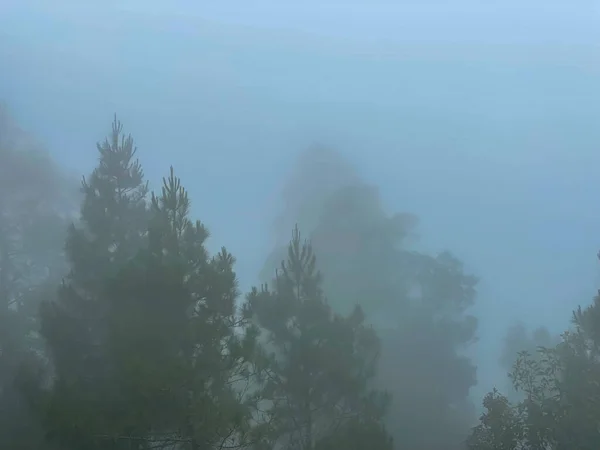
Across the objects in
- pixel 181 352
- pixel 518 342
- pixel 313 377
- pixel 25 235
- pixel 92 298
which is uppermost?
pixel 25 235

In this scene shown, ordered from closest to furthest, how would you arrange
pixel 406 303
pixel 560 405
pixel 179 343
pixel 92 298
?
1. pixel 179 343
2. pixel 92 298
3. pixel 560 405
4. pixel 406 303

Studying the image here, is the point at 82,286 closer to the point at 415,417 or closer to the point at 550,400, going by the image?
the point at 550,400

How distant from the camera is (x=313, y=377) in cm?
1141

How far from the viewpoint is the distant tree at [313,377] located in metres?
11.3

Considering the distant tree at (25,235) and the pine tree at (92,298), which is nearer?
the pine tree at (92,298)

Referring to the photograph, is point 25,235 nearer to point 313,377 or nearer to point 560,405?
point 313,377

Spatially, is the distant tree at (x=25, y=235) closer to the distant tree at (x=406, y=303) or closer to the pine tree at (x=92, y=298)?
the pine tree at (x=92, y=298)

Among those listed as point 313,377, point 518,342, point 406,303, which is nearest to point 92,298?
point 313,377

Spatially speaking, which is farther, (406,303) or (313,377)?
(406,303)

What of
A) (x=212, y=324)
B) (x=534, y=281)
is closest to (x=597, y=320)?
(x=212, y=324)

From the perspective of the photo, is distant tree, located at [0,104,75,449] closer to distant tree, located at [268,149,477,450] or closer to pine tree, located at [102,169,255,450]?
pine tree, located at [102,169,255,450]

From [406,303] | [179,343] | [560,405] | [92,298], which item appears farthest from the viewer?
[406,303]

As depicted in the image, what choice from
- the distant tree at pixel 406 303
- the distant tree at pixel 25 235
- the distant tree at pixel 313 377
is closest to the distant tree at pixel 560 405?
the distant tree at pixel 313 377

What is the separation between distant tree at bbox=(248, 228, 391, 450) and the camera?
11289 millimetres
